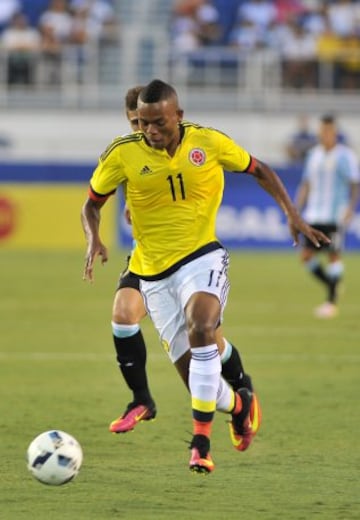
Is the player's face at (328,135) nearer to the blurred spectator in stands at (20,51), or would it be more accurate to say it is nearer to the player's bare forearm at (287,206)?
the player's bare forearm at (287,206)

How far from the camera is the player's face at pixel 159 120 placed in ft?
22.9

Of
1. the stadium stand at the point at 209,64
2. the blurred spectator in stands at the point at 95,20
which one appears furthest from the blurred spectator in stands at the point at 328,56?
the blurred spectator in stands at the point at 95,20

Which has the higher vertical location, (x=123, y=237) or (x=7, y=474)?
(x=7, y=474)

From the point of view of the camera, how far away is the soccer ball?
6.38m

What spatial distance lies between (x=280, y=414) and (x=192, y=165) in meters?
2.68

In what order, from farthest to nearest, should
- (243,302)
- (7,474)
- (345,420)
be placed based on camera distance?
(243,302)
(345,420)
(7,474)

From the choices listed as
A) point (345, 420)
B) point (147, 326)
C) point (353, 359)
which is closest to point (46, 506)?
point (345, 420)

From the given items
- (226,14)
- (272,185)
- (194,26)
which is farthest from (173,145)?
(226,14)

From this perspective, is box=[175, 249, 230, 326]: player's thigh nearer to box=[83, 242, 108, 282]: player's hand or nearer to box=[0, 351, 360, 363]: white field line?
box=[83, 242, 108, 282]: player's hand

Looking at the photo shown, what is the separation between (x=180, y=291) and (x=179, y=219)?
0.42 metres

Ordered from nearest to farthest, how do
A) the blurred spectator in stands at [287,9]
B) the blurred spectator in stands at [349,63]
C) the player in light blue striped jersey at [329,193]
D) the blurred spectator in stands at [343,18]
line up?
the player in light blue striped jersey at [329,193]
the blurred spectator in stands at [349,63]
the blurred spectator in stands at [343,18]
the blurred spectator in stands at [287,9]

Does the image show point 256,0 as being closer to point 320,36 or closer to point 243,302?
point 320,36

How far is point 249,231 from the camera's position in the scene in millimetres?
23922

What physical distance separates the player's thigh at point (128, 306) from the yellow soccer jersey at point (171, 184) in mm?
709
